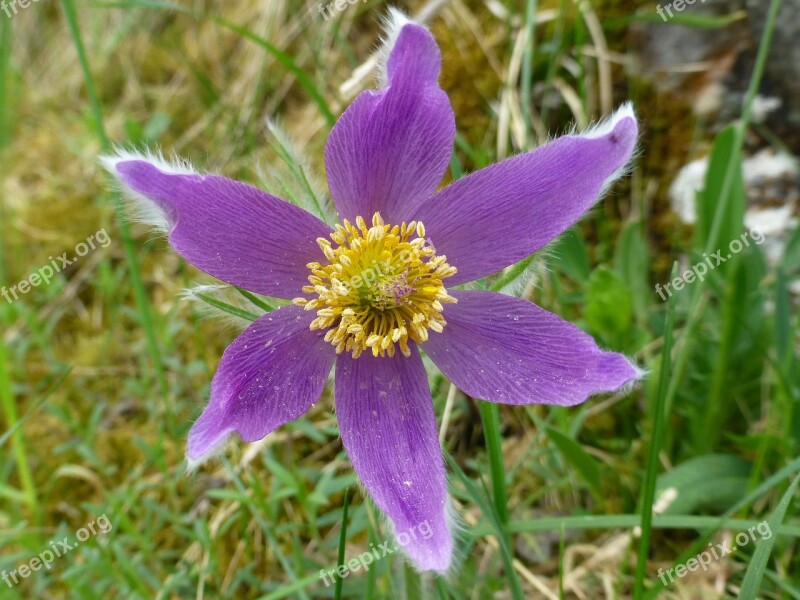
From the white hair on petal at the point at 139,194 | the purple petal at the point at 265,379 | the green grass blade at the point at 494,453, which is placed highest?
the white hair on petal at the point at 139,194

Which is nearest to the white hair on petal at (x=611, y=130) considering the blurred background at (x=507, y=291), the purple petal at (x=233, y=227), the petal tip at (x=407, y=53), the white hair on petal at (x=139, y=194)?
the blurred background at (x=507, y=291)

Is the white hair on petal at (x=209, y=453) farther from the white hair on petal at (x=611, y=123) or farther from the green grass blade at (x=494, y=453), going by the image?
the white hair on petal at (x=611, y=123)

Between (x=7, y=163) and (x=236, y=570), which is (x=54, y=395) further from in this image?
(x=7, y=163)

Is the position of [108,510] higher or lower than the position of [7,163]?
lower

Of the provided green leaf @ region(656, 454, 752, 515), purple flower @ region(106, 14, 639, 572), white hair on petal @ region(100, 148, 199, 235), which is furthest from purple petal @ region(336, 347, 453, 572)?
green leaf @ region(656, 454, 752, 515)

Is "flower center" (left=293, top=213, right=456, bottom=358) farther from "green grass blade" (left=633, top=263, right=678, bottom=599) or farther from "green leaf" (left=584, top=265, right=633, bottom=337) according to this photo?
"green leaf" (left=584, top=265, right=633, bottom=337)

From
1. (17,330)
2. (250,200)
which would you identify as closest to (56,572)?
(17,330)

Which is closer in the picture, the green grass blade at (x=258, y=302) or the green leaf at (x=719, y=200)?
the green grass blade at (x=258, y=302)
